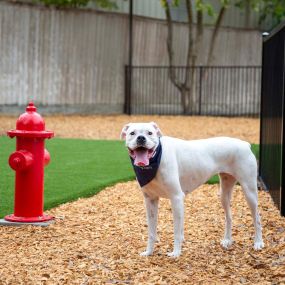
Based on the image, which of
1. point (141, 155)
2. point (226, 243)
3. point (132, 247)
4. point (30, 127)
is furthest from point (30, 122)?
point (226, 243)

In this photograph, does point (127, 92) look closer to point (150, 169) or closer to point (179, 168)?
point (179, 168)

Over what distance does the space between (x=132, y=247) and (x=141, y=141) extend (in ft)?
3.88

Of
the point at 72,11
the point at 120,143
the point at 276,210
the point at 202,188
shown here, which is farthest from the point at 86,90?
the point at 276,210

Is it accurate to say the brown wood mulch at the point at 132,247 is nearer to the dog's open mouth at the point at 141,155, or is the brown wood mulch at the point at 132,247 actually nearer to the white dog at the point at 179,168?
the white dog at the point at 179,168

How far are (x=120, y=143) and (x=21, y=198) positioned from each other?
316 inches

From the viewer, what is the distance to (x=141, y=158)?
5496 millimetres

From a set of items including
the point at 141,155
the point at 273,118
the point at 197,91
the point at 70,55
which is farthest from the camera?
the point at 197,91

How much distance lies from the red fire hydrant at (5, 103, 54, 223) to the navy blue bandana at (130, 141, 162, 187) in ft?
5.68

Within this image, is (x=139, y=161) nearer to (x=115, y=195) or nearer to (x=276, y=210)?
(x=276, y=210)

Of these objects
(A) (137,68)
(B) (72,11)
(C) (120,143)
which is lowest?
(C) (120,143)

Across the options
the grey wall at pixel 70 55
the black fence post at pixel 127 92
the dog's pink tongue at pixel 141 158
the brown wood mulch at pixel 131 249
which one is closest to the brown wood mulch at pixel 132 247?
the brown wood mulch at pixel 131 249

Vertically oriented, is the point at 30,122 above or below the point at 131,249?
above

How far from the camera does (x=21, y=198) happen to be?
7.19 m

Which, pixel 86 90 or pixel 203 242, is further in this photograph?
pixel 86 90
